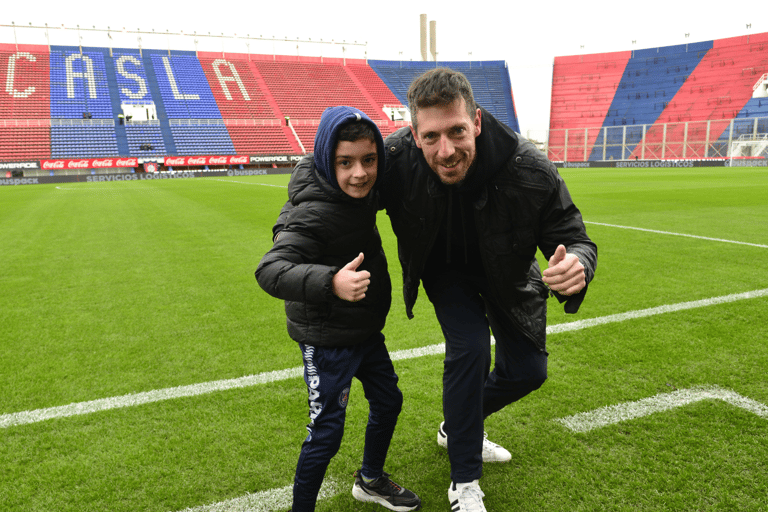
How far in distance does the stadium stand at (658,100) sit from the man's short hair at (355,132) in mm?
41044

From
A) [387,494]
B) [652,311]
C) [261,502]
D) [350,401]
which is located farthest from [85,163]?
[387,494]

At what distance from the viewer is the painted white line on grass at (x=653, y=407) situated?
9.20ft

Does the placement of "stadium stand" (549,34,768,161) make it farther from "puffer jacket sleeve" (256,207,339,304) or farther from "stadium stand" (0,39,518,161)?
"puffer jacket sleeve" (256,207,339,304)

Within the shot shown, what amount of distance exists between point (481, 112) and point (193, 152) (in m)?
43.9

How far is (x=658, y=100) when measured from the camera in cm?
4884

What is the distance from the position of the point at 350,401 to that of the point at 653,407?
168 centimetres

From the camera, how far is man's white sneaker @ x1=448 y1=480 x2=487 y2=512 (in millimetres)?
2148

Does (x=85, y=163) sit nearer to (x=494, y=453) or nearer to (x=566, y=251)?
(x=494, y=453)

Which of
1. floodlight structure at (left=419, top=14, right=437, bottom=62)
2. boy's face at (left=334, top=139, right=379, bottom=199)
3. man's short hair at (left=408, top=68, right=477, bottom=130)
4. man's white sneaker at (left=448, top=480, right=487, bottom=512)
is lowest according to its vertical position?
man's white sneaker at (left=448, top=480, right=487, bottom=512)

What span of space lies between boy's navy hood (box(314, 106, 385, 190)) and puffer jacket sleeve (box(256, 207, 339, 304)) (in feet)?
0.52

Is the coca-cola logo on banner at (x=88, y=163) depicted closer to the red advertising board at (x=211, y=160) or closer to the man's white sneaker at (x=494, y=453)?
the red advertising board at (x=211, y=160)

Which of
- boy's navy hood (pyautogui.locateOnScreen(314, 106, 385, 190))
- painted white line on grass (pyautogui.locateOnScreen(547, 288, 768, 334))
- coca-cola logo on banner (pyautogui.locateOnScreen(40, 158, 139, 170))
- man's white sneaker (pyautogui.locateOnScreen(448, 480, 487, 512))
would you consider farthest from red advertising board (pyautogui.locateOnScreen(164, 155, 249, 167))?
man's white sneaker (pyautogui.locateOnScreen(448, 480, 487, 512))

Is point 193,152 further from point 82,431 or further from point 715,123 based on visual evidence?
point 82,431

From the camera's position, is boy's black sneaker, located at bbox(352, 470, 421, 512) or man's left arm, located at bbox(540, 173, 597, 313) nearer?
man's left arm, located at bbox(540, 173, 597, 313)
